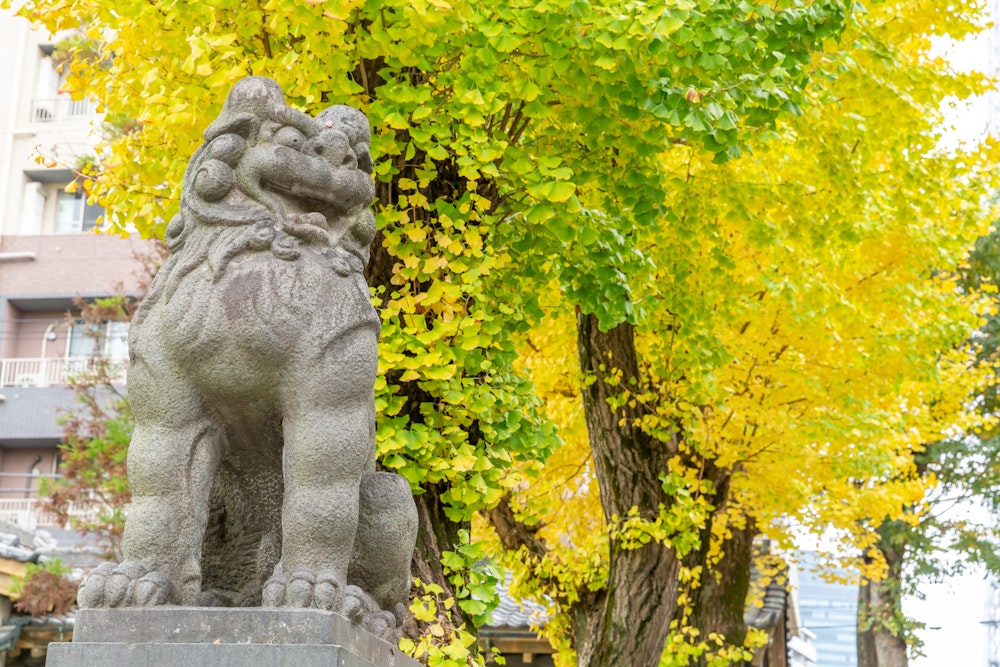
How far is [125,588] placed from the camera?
4.07 meters

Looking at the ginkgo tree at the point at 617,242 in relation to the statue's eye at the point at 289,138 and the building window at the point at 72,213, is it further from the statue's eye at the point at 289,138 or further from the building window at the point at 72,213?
the building window at the point at 72,213

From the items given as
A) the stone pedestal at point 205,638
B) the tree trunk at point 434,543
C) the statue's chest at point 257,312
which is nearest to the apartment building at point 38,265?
the tree trunk at point 434,543

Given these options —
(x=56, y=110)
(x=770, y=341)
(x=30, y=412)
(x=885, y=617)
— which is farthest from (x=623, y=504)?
(x=56, y=110)

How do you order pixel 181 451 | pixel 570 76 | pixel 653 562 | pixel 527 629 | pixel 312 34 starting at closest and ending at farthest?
pixel 181 451, pixel 312 34, pixel 570 76, pixel 653 562, pixel 527 629

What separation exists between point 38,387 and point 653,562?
15828mm

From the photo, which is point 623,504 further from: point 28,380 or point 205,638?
point 28,380

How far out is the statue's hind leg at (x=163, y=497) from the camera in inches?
161

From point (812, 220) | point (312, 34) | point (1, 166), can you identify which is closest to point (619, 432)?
point (812, 220)

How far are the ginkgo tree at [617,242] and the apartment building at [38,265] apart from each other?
13.1 metres

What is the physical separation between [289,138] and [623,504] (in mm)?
8867

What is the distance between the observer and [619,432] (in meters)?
12.8

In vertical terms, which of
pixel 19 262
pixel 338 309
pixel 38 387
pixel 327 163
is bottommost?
pixel 338 309

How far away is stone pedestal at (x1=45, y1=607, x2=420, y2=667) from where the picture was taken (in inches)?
153

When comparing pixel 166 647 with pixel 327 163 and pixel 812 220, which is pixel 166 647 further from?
pixel 812 220
